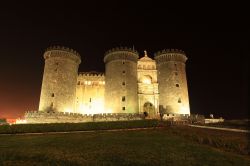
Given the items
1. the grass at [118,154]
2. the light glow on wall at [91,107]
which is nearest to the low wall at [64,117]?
the light glow on wall at [91,107]

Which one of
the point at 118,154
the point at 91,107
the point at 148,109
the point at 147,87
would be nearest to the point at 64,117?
the point at 91,107

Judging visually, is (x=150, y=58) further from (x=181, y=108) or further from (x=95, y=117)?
(x=95, y=117)

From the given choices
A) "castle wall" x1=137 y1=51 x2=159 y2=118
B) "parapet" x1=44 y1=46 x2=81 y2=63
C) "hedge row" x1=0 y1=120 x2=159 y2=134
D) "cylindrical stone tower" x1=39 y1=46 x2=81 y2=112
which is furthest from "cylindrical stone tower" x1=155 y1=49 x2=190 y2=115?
"parapet" x1=44 y1=46 x2=81 y2=63

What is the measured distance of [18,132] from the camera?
1116 inches

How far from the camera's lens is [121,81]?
47.8m

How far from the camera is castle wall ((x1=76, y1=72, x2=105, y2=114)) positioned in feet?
174

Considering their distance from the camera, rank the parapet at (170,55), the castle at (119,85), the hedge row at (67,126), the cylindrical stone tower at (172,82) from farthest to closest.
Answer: the parapet at (170,55) → the cylindrical stone tower at (172,82) → the castle at (119,85) → the hedge row at (67,126)

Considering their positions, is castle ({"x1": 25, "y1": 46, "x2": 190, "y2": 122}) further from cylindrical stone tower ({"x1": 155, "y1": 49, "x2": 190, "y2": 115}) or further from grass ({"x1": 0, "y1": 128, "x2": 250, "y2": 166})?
grass ({"x1": 0, "y1": 128, "x2": 250, "y2": 166})

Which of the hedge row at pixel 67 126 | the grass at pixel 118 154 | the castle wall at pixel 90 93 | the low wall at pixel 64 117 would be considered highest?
the castle wall at pixel 90 93

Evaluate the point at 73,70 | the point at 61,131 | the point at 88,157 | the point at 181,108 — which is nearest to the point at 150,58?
the point at 181,108

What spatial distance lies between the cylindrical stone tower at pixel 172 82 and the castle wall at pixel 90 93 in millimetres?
14082

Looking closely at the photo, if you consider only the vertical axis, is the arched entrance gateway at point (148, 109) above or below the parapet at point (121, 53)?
below

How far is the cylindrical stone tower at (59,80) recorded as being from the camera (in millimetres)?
45594

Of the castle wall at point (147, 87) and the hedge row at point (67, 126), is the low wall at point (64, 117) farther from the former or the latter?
the hedge row at point (67, 126)
